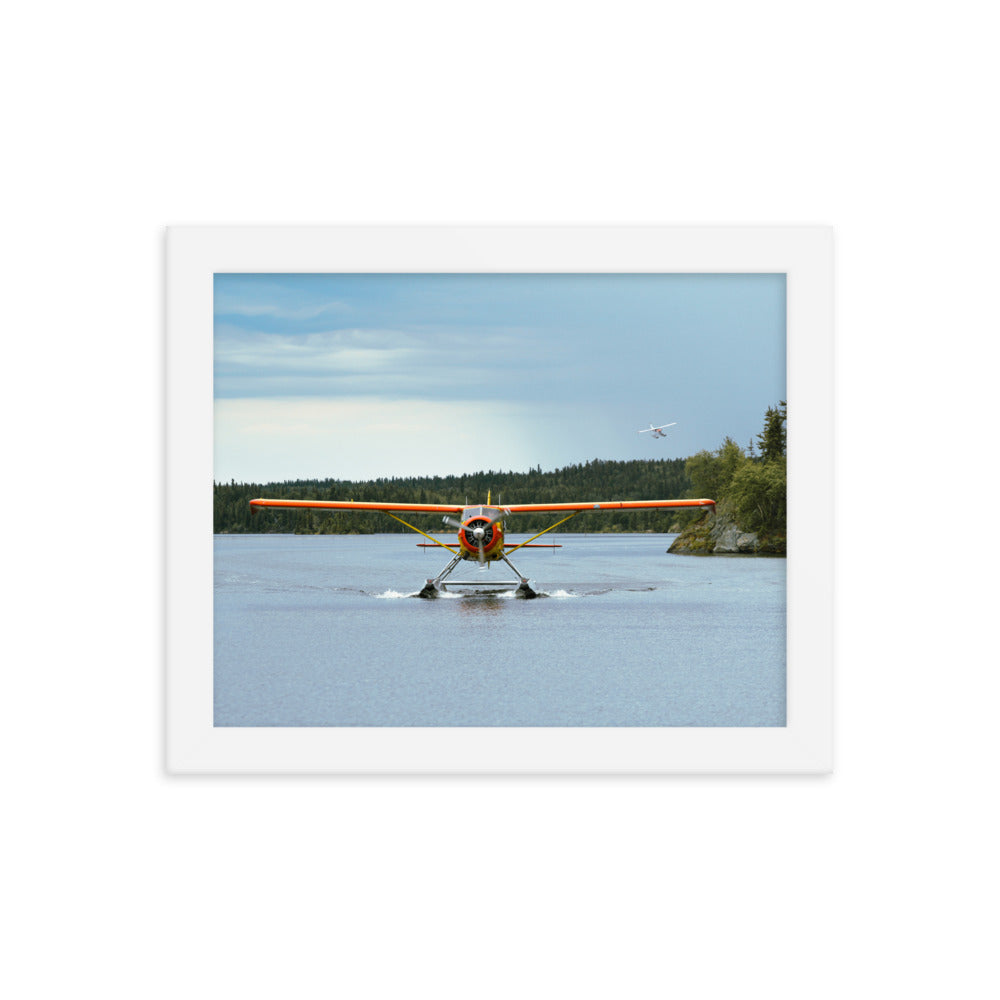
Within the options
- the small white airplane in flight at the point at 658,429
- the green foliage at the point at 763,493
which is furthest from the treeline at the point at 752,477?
the small white airplane in flight at the point at 658,429

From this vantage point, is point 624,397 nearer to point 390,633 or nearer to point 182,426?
point 182,426

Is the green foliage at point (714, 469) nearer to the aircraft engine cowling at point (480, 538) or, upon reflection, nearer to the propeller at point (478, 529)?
the propeller at point (478, 529)

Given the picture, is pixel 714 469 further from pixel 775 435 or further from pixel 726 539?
pixel 775 435

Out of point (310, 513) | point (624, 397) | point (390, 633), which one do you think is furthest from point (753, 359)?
point (390, 633)

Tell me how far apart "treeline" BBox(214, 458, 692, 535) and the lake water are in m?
0.38

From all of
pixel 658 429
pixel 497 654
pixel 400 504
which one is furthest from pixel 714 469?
pixel 400 504

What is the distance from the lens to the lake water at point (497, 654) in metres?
7.74

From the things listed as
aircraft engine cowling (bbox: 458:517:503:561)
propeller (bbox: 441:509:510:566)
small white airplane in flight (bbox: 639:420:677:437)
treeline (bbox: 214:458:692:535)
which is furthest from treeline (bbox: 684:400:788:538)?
aircraft engine cowling (bbox: 458:517:503:561)

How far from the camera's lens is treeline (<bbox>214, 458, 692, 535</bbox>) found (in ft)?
27.5

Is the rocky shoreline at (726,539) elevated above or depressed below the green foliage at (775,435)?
below

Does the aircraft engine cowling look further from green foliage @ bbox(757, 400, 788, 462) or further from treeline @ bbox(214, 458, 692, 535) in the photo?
green foliage @ bbox(757, 400, 788, 462)

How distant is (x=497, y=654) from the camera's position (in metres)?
12.4

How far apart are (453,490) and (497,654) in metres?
2.45

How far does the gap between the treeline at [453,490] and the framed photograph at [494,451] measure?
0.15 ft
